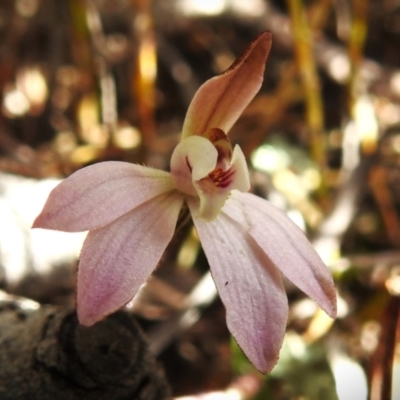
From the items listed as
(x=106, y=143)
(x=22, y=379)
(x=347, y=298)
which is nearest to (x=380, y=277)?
(x=347, y=298)

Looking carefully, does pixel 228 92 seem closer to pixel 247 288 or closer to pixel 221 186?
pixel 221 186

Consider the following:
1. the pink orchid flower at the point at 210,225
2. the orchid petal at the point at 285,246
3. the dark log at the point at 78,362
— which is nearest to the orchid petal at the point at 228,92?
the pink orchid flower at the point at 210,225

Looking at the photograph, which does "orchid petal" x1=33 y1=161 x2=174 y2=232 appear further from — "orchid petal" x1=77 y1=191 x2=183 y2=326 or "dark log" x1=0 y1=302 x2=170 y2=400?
"dark log" x1=0 y1=302 x2=170 y2=400

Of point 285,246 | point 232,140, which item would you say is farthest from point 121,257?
point 232,140

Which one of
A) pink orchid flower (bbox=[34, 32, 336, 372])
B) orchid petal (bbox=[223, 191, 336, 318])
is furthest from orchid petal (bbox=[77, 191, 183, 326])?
orchid petal (bbox=[223, 191, 336, 318])

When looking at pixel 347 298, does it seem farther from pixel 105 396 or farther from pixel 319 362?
pixel 105 396

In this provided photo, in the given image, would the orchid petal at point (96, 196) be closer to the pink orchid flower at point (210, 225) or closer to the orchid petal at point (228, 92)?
the pink orchid flower at point (210, 225)
